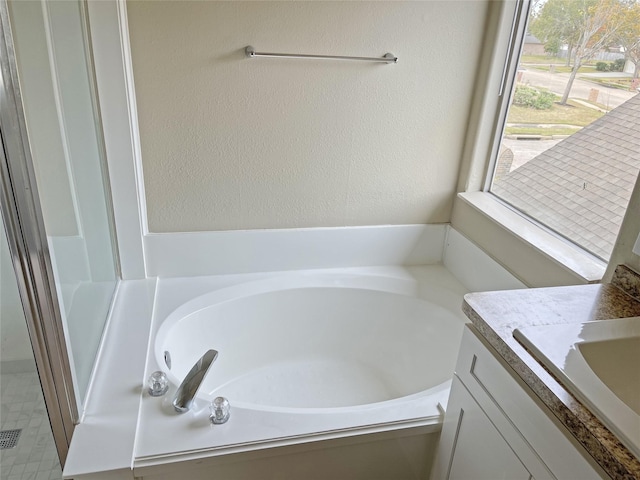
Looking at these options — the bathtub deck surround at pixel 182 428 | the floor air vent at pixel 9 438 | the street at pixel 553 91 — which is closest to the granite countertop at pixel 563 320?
the bathtub deck surround at pixel 182 428

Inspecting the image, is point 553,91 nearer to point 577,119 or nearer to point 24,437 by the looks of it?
point 577,119

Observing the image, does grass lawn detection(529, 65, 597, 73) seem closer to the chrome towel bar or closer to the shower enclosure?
the chrome towel bar

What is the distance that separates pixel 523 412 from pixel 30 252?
3.38ft

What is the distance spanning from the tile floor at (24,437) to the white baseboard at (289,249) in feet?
2.30

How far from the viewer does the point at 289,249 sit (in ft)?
6.51

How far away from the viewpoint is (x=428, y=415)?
130 centimetres

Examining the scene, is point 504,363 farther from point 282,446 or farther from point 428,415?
point 282,446

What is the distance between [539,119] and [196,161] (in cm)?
126

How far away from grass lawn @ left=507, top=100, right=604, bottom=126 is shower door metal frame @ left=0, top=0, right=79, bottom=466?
4.98 ft

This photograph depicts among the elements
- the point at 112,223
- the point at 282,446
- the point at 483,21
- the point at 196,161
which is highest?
the point at 483,21

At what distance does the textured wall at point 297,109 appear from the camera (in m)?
1.63

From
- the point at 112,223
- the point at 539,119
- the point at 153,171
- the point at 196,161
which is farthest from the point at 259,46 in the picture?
the point at 539,119

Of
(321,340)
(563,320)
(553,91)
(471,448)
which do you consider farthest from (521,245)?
(321,340)

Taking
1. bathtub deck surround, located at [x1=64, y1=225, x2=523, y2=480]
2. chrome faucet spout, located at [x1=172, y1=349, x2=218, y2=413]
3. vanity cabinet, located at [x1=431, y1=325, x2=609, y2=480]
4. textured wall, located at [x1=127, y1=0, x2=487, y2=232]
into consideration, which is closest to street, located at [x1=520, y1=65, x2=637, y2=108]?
textured wall, located at [x1=127, y1=0, x2=487, y2=232]
